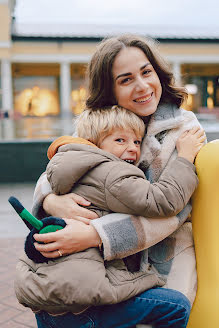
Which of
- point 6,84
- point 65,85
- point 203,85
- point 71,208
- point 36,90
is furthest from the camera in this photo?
point 203,85

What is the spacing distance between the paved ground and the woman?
1.34 metres

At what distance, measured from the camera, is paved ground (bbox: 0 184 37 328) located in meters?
3.03

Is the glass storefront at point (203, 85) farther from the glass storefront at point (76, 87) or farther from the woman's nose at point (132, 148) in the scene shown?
the woman's nose at point (132, 148)

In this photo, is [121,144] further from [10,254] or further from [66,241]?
[10,254]

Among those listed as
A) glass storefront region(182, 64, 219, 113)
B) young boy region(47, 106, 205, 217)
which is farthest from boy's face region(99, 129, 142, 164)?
glass storefront region(182, 64, 219, 113)

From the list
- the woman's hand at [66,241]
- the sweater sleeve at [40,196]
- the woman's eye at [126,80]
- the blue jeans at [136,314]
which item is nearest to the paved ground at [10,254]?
the sweater sleeve at [40,196]

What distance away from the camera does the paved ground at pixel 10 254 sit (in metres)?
3.03

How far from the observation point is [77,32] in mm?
32188

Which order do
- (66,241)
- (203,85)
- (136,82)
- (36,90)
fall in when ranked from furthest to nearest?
(203,85)
(36,90)
(136,82)
(66,241)

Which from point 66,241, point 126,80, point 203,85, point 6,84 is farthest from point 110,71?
point 203,85

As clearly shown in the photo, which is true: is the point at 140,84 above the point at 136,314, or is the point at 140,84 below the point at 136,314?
above

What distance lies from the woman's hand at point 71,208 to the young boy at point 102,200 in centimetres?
3

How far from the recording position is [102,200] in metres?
1.72

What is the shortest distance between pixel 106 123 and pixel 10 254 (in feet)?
9.44
